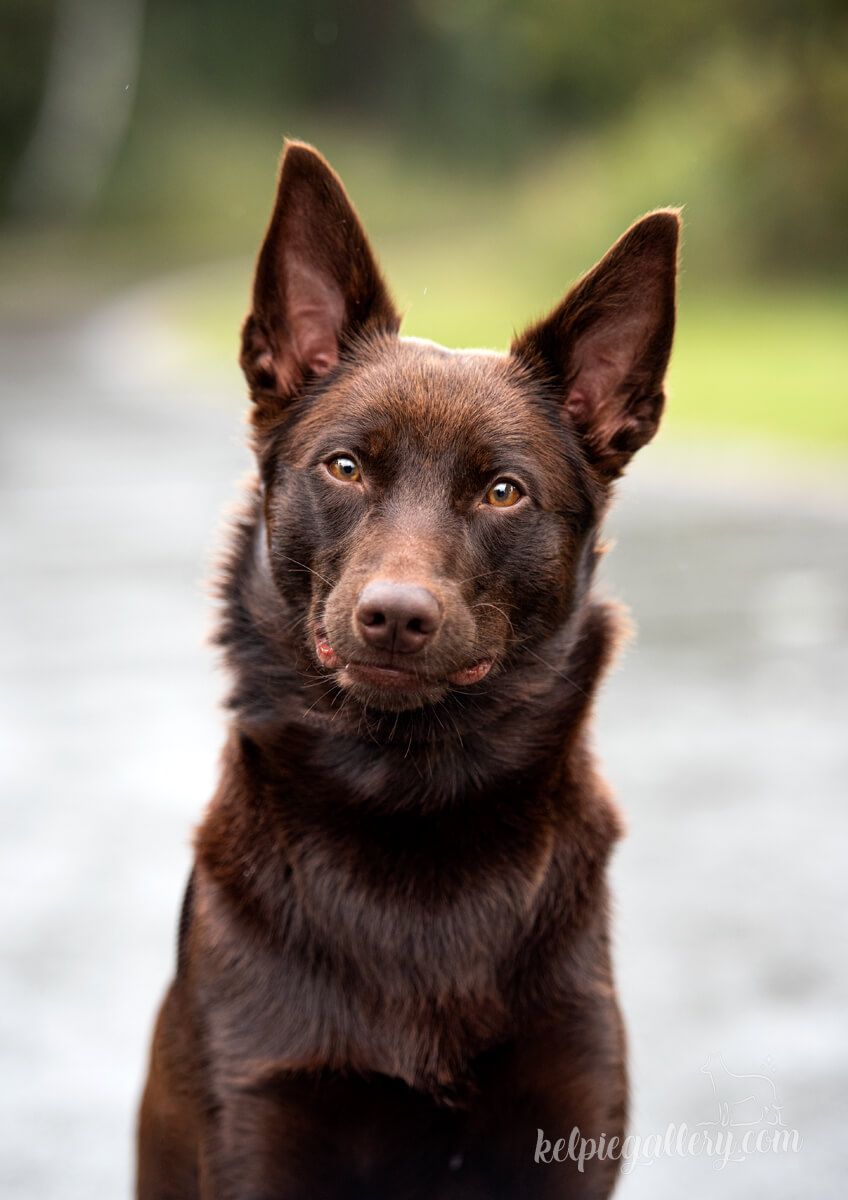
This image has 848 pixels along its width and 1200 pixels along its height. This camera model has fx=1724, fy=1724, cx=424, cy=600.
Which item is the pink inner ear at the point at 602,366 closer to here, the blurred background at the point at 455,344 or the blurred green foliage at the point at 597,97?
the blurred background at the point at 455,344

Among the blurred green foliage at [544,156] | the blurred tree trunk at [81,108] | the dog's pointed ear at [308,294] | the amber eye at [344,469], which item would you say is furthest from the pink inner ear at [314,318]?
the blurred tree trunk at [81,108]

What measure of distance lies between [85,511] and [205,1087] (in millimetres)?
8845

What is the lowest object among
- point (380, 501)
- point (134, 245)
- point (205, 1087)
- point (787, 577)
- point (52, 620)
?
point (205, 1087)

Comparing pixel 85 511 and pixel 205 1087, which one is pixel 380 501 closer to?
pixel 205 1087

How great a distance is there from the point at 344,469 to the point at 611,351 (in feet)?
2.22

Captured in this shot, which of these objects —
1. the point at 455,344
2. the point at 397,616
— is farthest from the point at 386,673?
the point at 455,344

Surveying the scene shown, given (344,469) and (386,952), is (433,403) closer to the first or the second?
(344,469)

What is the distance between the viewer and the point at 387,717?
3.48 m

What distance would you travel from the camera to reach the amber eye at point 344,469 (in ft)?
11.2

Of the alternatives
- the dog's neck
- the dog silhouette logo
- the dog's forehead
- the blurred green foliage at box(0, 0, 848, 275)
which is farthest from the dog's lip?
the blurred green foliage at box(0, 0, 848, 275)

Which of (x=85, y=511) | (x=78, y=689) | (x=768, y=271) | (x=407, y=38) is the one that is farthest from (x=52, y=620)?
(x=407, y=38)

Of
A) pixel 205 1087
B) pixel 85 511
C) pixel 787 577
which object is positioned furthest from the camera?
pixel 85 511

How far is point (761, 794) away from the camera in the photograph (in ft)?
21.4

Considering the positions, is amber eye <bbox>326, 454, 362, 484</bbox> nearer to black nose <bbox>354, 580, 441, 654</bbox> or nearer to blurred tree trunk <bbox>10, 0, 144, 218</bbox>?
black nose <bbox>354, 580, 441, 654</bbox>
